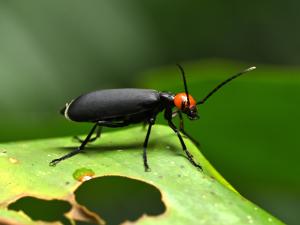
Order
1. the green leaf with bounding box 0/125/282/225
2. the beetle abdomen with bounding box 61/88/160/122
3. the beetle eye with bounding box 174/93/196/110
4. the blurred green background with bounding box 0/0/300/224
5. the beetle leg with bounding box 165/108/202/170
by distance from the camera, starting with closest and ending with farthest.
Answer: the green leaf with bounding box 0/125/282/225 → the beetle leg with bounding box 165/108/202/170 → the beetle abdomen with bounding box 61/88/160/122 → the beetle eye with bounding box 174/93/196/110 → the blurred green background with bounding box 0/0/300/224

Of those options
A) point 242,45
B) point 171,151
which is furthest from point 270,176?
point 242,45

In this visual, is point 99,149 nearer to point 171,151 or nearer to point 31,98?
point 171,151

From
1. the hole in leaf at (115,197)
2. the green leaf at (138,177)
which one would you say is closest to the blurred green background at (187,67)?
the hole in leaf at (115,197)

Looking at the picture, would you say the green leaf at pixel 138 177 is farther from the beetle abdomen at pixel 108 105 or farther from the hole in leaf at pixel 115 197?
the hole in leaf at pixel 115 197

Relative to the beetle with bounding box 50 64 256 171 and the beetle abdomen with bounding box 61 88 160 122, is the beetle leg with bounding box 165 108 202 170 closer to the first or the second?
the beetle with bounding box 50 64 256 171

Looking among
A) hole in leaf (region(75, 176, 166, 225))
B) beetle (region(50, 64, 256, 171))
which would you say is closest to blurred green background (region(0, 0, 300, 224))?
hole in leaf (region(75, 176, 166, 225))

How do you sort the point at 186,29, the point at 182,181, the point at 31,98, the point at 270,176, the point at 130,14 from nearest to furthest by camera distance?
the point at 182,181 → the point at 270,176 → the point at 31,98 → the point at 130,14 → the point at 186,29
